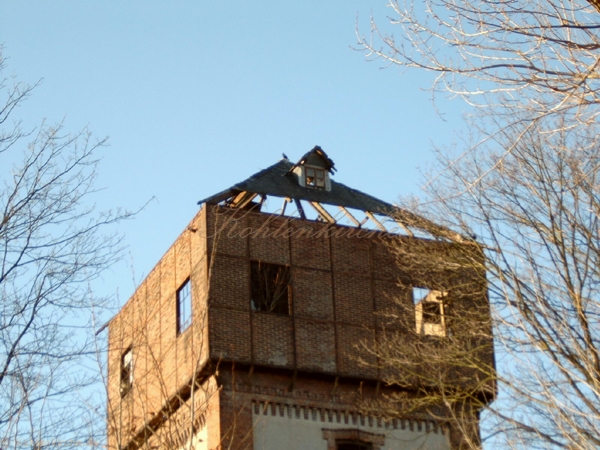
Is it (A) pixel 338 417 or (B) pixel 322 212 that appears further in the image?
(B) pixel 322 212

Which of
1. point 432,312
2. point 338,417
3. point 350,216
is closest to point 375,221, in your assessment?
point 350,216

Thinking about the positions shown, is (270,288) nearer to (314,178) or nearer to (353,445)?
(353,445)

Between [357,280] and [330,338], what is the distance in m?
1.90

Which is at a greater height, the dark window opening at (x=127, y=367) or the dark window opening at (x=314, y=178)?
the dark window opening at (x=314, y=178)

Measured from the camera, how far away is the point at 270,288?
1215 inches

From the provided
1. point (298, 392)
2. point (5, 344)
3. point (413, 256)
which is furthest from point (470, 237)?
point (5, 344)

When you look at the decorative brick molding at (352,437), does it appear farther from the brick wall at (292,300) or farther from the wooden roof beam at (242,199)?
the wooden roof beam at (242,199)

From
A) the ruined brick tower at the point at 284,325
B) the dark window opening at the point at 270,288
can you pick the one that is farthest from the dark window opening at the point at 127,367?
the dark window opening at the point at 270,288

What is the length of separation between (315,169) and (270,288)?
4.75 metres

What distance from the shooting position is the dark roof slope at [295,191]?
3256cm

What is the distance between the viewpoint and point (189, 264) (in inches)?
1234

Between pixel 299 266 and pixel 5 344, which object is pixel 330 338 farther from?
pixel 5 344

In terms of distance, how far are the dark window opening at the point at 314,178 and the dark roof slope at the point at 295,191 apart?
20 cm

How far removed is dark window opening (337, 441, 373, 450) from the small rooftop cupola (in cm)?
725
